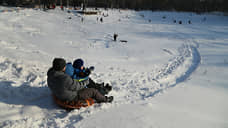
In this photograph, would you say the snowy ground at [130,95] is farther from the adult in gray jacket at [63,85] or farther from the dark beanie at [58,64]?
the dark beanie at [58,64]

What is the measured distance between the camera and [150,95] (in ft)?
14.9

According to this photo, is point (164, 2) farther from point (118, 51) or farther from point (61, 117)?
point (61, 117)

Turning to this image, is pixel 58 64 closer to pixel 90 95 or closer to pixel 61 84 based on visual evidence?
pixel 61 84

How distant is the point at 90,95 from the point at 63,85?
75 cm

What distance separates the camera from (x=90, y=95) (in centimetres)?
364

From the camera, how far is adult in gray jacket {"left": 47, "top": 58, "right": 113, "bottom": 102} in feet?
10.2

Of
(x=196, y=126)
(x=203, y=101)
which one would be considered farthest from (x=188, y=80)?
(x=196, y=126)

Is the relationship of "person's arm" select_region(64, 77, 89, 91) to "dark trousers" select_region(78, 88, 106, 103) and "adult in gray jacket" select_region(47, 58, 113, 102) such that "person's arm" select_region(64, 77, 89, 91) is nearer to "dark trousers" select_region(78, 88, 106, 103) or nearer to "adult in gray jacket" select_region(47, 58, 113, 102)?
"adult in gray jacket" select_region(47, 58, 113, 102)

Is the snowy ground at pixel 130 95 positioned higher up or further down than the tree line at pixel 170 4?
further down

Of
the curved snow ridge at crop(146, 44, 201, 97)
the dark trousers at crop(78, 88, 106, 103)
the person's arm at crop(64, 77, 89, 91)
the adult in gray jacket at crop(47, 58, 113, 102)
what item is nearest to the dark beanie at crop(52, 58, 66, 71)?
the adult in gray jacket at crop(47, 58, 113, 102)

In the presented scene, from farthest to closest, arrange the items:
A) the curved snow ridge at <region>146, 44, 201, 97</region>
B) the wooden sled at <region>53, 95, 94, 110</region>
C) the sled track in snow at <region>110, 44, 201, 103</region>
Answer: the curved snow ridge at <region>146, 44, 201, 97</region> → the sled track in snow at <region>110, 44, 201, 103</region> → the wooden sled at <region>53, 95, 94, 110</region>

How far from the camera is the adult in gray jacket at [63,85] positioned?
311 centimetres

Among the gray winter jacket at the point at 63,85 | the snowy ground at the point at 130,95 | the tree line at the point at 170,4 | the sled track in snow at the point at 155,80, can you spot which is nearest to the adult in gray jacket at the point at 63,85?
the gray winter jacket at the point at 63,85

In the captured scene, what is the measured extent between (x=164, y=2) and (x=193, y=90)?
69.4 m
